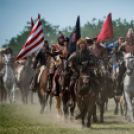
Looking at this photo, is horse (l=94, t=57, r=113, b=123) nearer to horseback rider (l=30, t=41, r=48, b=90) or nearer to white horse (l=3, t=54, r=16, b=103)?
horseback rider (l=30, t=41, r=48, b=90)

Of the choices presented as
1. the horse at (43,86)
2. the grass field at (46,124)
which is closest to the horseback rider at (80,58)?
the grass field at (46,124)

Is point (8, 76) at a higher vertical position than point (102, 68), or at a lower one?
higher

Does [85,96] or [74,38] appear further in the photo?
[74,38]

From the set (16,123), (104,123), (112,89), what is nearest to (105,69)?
(112,89)

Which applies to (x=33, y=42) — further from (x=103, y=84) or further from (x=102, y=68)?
(x=103, y=84)

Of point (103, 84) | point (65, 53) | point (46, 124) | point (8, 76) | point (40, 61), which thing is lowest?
point (46, 124)

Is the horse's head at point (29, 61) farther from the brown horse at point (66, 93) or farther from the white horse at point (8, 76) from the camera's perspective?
the brown horse at point (66, 93)

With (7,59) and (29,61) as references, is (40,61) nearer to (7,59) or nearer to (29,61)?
(7,59)

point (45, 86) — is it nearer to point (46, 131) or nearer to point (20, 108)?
point (20, 108)

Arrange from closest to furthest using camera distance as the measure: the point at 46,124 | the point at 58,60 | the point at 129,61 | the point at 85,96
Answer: the point at 85,96 < the point at 46,124 < the point at 129,61 < the point at 58,60

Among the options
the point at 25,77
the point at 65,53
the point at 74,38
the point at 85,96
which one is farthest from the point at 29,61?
the point at 85,96

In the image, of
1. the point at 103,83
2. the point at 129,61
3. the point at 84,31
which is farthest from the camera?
the point at 84,31

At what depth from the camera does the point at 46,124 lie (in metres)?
16.3

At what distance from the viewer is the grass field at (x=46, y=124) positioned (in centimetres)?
1427
